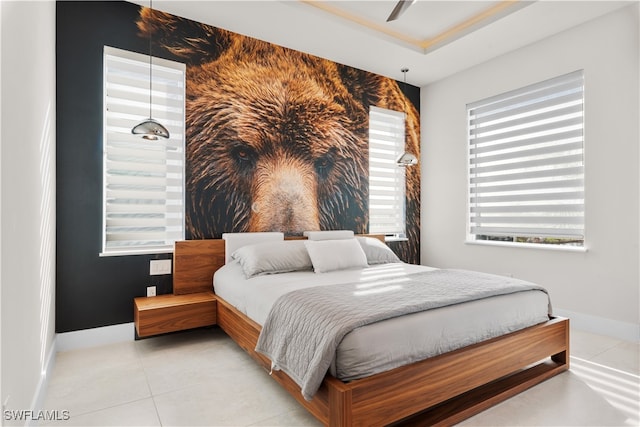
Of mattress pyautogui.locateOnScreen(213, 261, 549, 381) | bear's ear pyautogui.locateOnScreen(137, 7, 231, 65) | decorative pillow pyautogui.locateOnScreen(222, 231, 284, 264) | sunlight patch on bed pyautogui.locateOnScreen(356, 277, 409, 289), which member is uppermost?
bear's ear pyautogui.locateOnScreen(137, 7, 231, 65)

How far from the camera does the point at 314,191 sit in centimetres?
Answer: 425

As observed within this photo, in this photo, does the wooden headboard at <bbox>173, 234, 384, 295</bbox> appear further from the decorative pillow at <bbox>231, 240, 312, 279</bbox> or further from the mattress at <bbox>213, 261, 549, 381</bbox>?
the mattress at <bbox>213, 261, 549, 381</bbox>

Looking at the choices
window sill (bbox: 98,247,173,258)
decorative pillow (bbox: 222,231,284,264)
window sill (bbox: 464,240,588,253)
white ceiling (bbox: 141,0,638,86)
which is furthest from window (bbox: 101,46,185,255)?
window sill (bbox: 464,240,588,253)

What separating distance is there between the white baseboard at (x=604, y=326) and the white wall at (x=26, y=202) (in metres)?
4.27

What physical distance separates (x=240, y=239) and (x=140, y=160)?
1157mm

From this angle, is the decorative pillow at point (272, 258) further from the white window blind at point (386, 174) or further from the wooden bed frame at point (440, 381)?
the white window blind at point (386, 174)

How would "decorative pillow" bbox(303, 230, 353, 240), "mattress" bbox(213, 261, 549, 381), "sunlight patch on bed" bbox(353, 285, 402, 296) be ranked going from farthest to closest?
"decorative pillow" bbox(303, 230, 353, 240), "sunlight patch on bed" bbox(353, 285, 402, 296), "mattress" bbox(213, 261, 549, 381)

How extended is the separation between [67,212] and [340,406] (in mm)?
2691

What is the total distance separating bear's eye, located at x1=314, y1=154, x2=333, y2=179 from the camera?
4.30 metres

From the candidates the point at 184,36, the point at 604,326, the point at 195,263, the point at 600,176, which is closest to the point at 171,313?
the point at 195,263

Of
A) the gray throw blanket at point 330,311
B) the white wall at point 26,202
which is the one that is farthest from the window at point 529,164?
the white wall at point 26,202

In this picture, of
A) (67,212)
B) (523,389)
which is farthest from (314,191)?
(523,389)

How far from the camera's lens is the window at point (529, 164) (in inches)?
140

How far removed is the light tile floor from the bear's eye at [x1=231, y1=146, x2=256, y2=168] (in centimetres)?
182
